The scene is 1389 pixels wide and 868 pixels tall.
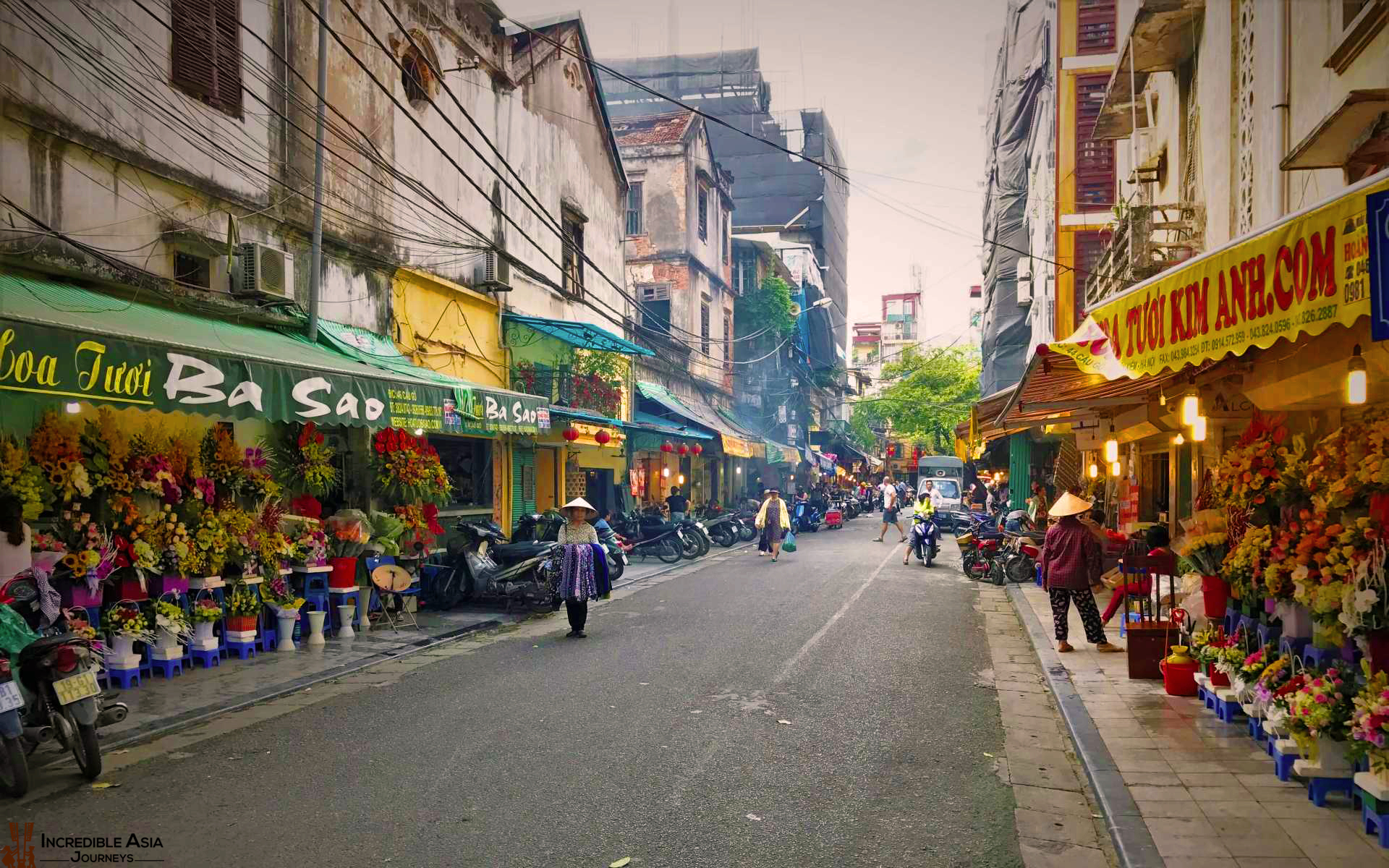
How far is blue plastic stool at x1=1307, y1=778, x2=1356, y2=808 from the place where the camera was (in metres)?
5.40

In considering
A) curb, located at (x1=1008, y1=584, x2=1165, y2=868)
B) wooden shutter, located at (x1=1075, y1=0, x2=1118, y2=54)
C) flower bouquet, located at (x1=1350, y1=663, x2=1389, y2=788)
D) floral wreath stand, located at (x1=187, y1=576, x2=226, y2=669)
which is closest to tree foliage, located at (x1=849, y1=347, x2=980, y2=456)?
wooden shutter, located at (x1=1075, y1=0, x2=1118, y2=54)

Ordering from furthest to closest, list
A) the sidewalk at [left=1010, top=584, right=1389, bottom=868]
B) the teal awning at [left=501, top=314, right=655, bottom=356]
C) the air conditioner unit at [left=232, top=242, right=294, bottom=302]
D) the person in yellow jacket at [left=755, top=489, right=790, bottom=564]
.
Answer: the person in yellow jacket at [left=755, top=489, right=790, bottom=564] < the teal awning at [left=501, top=314, right=655, bottom=356] < the air conditioner unit at [left=232, top=242, right=294, bottom=302] < the sidewalk at [left=1010, top=584, right=1389, bottom=868]

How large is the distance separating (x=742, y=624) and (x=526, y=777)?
22.0 feet

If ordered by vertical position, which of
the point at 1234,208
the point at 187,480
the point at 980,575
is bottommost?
the point at 980,575

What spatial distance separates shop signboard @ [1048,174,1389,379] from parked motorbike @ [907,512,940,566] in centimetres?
1451

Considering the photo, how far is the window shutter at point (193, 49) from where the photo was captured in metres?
11.2

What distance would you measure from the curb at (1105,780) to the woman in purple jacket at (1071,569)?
0.78m

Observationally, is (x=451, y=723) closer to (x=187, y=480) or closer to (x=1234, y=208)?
(x=187, y=480)

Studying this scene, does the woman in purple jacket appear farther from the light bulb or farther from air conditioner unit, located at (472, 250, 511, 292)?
air conditioner unit, located at (472, 250, 511, 292)

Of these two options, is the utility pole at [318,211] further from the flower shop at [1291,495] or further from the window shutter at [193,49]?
the flower shop at [1291,495]

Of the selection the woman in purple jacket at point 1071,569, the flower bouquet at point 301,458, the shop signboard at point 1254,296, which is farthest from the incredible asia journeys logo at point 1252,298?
the flower bouquet at point 301,458

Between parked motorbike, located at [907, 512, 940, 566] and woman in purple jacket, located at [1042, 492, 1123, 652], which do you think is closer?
woman in purple jacket, located at [1042, 492, 1123, 652]

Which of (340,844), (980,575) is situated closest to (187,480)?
(340,844)

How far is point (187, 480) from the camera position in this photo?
9906 mm
